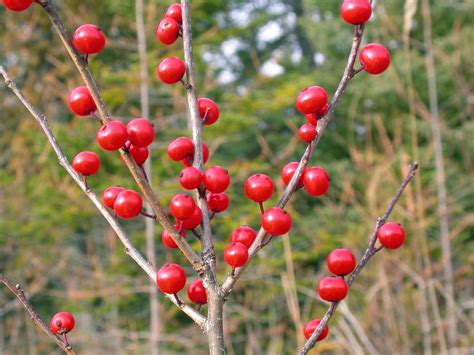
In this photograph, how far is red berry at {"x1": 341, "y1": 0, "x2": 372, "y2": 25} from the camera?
27.6 inches

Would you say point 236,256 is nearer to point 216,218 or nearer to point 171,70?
point 171,70

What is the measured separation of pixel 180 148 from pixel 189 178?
0.05 m

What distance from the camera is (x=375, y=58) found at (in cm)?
75

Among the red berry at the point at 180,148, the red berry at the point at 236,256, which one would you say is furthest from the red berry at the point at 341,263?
the red berry at the point at 180,148

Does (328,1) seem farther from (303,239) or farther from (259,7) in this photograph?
(303,239)

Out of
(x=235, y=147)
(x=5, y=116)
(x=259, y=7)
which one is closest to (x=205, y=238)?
(x=5, y=116)

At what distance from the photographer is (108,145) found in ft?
2.08

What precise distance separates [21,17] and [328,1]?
5.27 metres

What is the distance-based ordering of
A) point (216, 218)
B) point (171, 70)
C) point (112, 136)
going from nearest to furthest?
point (112, 136) → point (171, 70) → point (216, 218)

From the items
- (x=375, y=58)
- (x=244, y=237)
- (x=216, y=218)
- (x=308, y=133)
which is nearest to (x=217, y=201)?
(x=244, y=237)

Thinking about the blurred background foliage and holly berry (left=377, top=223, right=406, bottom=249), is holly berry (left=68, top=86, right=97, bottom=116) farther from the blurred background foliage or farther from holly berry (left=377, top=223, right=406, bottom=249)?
the blurred background foliage

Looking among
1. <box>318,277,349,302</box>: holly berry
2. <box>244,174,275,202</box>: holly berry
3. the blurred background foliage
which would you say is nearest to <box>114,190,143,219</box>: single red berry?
<box>244,174,275,202</box>: holly berry

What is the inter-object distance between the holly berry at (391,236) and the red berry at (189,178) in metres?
0.26

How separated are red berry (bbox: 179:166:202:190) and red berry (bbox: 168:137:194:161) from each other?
33 mm
